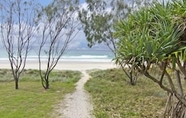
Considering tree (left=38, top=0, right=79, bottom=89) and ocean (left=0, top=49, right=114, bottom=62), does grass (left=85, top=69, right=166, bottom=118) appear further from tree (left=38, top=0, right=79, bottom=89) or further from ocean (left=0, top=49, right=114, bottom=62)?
ocean (left=0, top=49, right=114, bottom=62)

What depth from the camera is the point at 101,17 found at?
1612cm

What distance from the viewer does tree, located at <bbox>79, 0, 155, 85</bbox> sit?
15844mm

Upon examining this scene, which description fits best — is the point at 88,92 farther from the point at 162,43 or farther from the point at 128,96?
the point at 162,43

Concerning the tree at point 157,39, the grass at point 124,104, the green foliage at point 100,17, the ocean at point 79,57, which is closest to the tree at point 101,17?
the green foliage at point 100,17

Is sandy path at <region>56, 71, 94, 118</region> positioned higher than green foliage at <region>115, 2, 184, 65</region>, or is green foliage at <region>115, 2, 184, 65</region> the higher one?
green foliage at <region>115, 2, 184, 65</region>

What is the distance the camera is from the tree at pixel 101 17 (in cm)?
1584

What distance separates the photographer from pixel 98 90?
13055 millimetres

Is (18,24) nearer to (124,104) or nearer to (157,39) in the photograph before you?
(124,104)

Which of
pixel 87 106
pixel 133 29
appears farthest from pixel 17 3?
pixel 133 29

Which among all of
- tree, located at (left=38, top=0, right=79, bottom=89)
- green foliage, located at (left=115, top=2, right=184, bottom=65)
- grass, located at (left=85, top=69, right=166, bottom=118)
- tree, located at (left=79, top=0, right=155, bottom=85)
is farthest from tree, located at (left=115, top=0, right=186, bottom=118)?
tree, located at (left=79, top=0, right=155, bottom=85)

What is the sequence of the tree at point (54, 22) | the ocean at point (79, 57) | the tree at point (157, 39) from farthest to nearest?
the ocean at point (79, 57)
the tree at point (54, 22)
the tree at point (157, 39)

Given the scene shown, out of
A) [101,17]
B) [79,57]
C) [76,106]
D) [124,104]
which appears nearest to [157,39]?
[76,106]

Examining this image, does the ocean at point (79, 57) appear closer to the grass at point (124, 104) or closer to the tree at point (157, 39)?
the grass at point (124, 104)

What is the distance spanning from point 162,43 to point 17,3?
10708 millimetres
